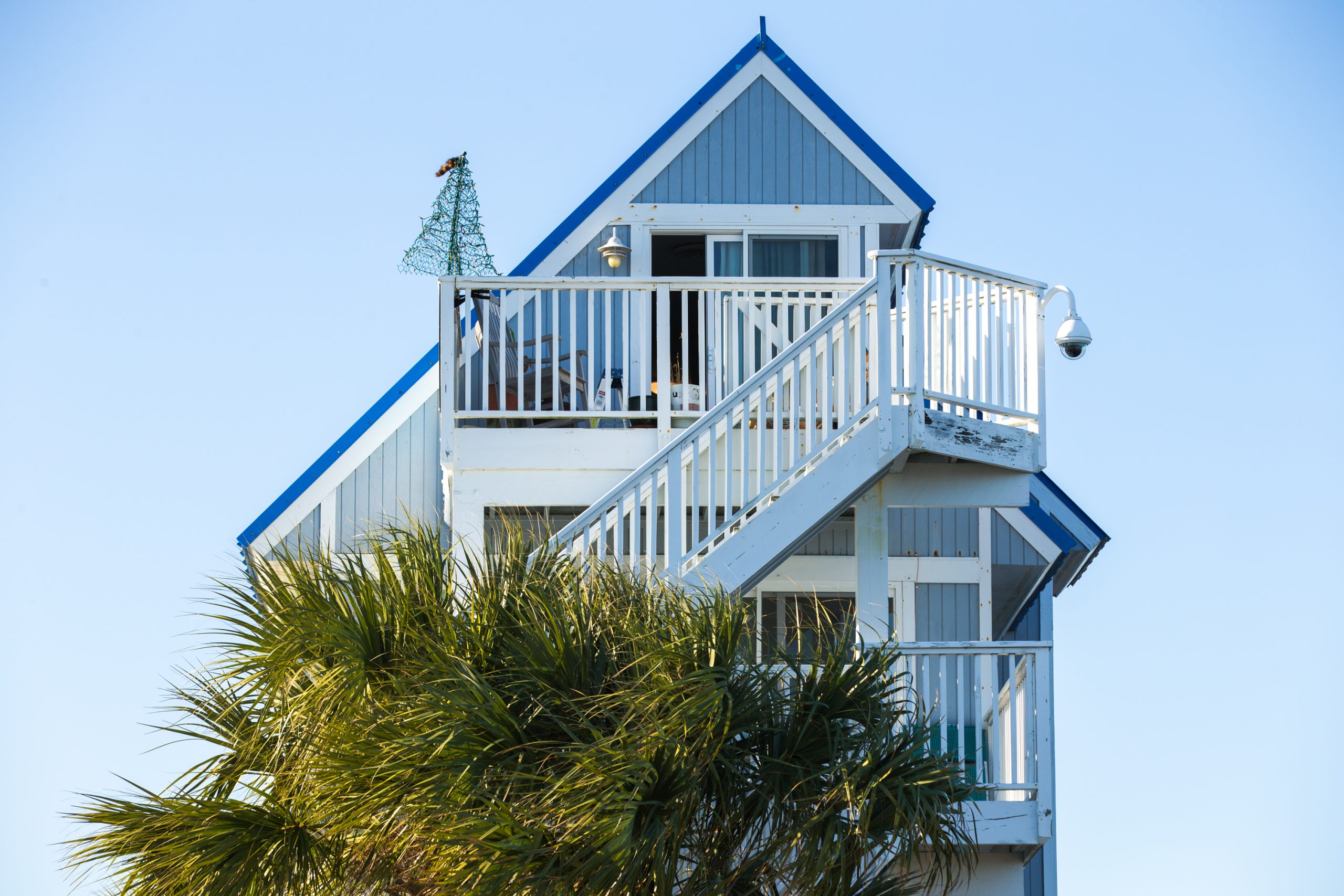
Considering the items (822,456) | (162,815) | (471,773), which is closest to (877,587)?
(822,456)

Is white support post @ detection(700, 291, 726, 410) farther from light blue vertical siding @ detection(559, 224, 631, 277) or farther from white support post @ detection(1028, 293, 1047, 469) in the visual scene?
light blue vertical siding @ detection(559, 224, 631, 277)

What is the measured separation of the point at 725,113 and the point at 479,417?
4989 millimetres

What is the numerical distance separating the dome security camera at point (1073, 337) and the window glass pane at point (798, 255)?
4.46 metres

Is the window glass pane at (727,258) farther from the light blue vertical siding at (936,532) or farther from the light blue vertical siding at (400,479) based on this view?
the light blue vertical siding at (400,479)

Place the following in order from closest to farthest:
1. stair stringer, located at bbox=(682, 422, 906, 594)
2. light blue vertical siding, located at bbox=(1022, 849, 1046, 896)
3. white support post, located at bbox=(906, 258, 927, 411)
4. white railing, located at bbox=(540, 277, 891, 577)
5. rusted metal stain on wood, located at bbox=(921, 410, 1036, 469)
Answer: white railing, located at bbox=(540, 277, 891, 577) → stair stringer, located at bbox=(682, 422, 906, 594) → white support post, located at bbox=(906, 258, 927, 411) → rusted metal stain on wood, located at bbox=(921, 410, 1036, 469) → light blue vertical siding, located at bbox=(1022, 849, 1046, 896)

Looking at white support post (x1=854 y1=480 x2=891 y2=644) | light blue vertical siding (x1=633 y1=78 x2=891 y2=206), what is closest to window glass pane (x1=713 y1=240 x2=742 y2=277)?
light blue vertical siding (x1=633 y1=78 x2=891 y2=206)

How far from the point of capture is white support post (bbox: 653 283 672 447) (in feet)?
41.2

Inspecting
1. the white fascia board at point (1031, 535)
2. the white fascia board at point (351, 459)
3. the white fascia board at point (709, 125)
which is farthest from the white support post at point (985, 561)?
the white fascia board at point (351, 459)

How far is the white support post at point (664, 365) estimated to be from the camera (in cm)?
1255

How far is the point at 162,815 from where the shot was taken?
8.48 metres

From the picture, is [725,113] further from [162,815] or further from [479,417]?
[162,815]

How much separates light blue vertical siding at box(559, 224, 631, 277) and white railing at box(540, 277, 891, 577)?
3.76 metres

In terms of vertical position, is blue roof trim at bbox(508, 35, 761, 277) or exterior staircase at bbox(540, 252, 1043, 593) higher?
blue roof trim at bbox(508, 35, 761, 277)

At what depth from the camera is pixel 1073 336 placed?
11.8 m
